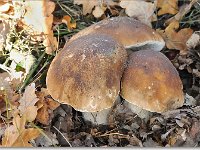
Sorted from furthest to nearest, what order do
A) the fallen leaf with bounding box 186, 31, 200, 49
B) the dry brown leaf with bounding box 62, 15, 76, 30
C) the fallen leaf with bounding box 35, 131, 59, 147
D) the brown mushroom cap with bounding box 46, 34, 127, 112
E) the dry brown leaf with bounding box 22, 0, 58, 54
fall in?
the dry brown leaf with bounding box 62, 15, 76, 30 < the dry brown leaf with bounding box 22, 0, 58, 54 < the fallen leaf with bounding box 186, 31, 200, 49 < the fallen leaf with bounding box 35, 131, 59, 147 < the brown mushroom cap with bounding box 46, 34, 127, 112

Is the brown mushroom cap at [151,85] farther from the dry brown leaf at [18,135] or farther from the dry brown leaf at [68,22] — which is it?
the dry brown leaf at [68,22]

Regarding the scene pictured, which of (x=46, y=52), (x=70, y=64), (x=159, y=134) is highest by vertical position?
(x=70, y=64)

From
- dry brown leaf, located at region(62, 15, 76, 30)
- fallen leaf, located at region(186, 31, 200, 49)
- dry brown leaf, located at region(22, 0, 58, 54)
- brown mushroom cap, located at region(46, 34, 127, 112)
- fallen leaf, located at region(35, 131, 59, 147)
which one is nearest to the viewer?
brown mushroom cap, located at region(46, 34, 127, 112)

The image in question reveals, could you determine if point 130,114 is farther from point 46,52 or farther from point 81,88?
point 46,52

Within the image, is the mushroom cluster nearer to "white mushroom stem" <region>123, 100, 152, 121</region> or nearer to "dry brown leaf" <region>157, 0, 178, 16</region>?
"white mushroom stem" <region>123, 100, 152, 121</region>

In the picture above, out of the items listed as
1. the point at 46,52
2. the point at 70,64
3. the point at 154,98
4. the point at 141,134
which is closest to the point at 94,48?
the point at 70,64

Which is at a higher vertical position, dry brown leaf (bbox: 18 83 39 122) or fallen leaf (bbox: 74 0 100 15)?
fallen leaf (bbox: 74 0 100 15)

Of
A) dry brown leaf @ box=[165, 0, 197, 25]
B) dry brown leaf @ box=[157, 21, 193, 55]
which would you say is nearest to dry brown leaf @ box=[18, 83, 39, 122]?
dry brown leaf @ box=[157, 21, 193, 55]

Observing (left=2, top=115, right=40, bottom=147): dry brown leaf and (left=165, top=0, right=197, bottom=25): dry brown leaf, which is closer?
(left=2, top=115, right=40, bottom=147): dry brown leaf
